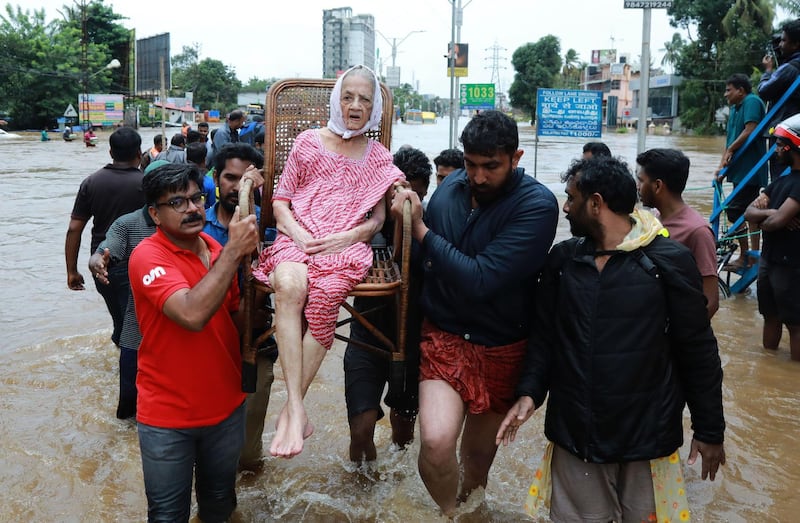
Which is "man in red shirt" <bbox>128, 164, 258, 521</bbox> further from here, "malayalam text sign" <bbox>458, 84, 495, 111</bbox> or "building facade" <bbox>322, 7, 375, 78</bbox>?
"building facade" <bbox>322, 7, 375, 78</bbox>

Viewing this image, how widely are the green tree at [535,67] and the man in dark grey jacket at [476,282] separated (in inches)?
2538

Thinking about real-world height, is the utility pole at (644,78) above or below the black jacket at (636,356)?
above

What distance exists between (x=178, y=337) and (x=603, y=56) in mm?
105456

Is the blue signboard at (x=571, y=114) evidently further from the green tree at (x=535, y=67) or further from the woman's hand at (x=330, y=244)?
the green tree at (x=535, y=67)

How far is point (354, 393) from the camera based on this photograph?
3635mm

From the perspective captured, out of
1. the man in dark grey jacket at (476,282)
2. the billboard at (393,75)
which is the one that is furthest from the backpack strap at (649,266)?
the billboard at (393,75)

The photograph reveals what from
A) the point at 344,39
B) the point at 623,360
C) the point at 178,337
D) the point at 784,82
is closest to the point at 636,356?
the point at 623,360

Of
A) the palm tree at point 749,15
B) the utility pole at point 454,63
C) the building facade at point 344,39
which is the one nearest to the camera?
the utility pole at point 454,63

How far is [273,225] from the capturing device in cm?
365

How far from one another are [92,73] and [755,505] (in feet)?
190

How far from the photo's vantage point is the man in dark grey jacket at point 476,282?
282 cm

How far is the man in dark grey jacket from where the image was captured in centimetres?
282

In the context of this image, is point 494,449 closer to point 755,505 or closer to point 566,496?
point 566,496

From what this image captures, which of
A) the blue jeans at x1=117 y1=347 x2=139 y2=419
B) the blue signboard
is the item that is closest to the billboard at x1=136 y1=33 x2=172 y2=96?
the blue signboard
